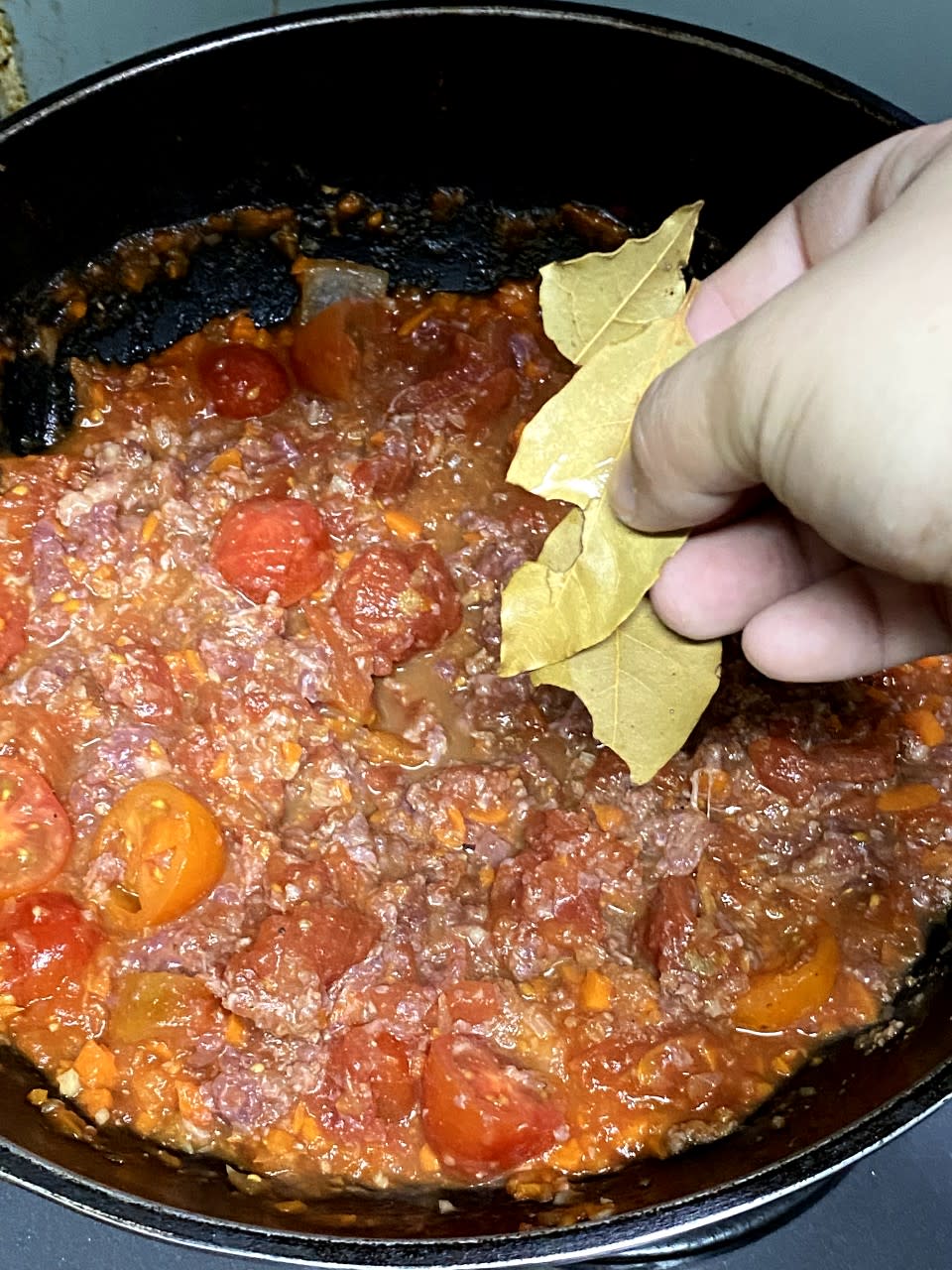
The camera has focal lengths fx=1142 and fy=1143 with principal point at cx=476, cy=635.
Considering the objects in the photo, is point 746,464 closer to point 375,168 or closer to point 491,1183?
point 491,1183

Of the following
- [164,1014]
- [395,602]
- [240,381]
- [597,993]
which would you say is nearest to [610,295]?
[395,602]

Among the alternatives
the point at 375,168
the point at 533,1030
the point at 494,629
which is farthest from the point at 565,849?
the point at 375,168

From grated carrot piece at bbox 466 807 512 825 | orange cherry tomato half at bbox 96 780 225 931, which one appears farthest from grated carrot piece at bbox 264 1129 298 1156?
grated carrot piece at bbox 466 807 512 825

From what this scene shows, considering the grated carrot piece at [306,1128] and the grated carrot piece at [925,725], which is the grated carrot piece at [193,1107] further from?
the grated carrot piece at [925,725]

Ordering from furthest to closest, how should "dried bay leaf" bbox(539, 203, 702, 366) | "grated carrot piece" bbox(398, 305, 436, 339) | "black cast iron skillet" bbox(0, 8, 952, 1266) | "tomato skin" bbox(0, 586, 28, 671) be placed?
1. "grated carrot piece" bbox(398, 305, 436, 339)
2. "tomato skin" bbox(0, 586, 28, 671)
3. "dried bay leaf" bbox(539, 203, 702, 366)
4. "black cast iron skillet" bbox(0, 8, 952, 1266)

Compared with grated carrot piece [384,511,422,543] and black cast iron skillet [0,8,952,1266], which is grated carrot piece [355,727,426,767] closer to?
grated carrot piece [384,511,422,543]

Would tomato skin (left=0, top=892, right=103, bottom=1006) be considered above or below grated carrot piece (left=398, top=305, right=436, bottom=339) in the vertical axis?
below
